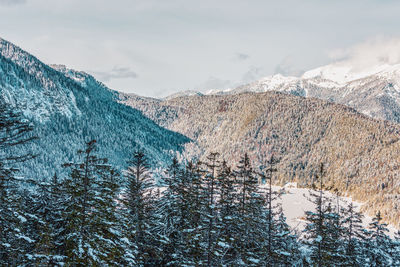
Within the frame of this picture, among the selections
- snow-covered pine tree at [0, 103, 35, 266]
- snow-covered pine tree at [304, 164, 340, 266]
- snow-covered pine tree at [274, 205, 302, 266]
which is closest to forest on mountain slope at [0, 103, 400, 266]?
snow-covered pine tree at [0, 103, 35, 266]

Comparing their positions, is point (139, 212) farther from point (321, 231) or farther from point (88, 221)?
point (321, 231)

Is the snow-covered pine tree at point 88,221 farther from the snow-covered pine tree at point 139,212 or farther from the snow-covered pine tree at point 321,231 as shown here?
the snow-covered pine tree at point 321,231

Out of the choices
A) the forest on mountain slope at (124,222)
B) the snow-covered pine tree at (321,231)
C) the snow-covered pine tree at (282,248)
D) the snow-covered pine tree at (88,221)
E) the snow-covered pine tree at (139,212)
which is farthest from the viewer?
the snow-covered pine tree at (321,231)

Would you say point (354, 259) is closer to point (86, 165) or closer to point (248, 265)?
point (248, 265)

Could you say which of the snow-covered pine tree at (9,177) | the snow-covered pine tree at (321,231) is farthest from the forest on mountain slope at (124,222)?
the snow-covered pine tree at (321,231)

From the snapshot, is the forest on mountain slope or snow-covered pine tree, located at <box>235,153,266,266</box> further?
snow-covered pine tree, located at <box>235,153,266,266</box>

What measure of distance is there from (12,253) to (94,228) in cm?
648

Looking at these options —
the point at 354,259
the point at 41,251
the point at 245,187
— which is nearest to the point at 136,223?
the point at 41,251

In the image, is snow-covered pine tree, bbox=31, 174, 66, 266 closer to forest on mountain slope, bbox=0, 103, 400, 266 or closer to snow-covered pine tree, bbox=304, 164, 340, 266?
forest on mountain slope, bbox=0, 103, 400, 266

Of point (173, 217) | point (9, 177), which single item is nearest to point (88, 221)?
point (9, 177)

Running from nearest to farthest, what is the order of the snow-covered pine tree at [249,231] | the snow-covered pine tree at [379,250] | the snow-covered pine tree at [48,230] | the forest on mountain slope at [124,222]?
the forest on mountain slope at [124,222] < the snow-covered pine tree at [48,230] < the snow-covered pine tree at [249,231] < the snow-covered pine tree at [379,250]

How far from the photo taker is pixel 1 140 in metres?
14.5

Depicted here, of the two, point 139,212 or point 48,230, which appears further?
point 139,212

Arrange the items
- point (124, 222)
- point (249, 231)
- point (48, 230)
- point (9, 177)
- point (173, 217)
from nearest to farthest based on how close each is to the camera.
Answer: point (9, 177)
point (48, 230)
point (124, 222)
point (249, 231)
point (173, 217)
